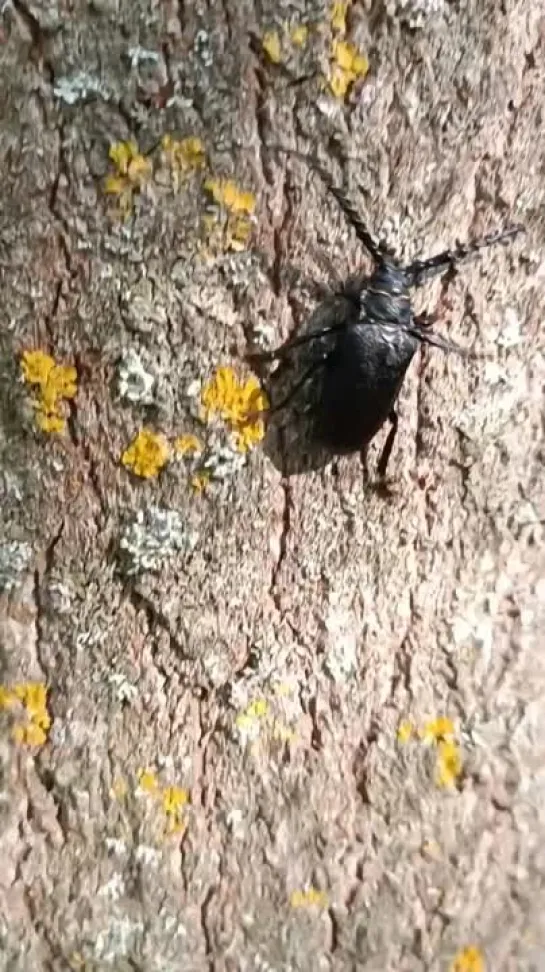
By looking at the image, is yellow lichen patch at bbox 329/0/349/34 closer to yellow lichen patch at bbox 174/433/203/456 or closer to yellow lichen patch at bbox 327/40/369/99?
yellow lichen patch at bbox 327/40/369/99

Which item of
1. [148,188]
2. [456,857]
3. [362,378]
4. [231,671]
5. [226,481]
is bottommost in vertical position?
[456,857]

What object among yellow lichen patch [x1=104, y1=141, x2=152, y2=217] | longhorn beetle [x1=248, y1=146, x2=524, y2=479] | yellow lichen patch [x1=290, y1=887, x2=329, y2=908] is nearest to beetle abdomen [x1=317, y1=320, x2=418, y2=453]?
longhorn beetle [x1=248, y1=146, x2=524, y2=479]

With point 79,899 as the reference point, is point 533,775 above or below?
above

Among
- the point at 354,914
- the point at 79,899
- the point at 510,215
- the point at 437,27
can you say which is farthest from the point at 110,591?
the point at 437,27

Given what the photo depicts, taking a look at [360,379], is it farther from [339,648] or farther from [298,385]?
[339,648]

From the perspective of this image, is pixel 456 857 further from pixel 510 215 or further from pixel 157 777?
pixel 510 215

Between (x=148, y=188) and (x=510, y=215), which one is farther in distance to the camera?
(x=510, y=215)

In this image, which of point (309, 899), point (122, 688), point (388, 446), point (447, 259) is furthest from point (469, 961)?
point (447, 259)
